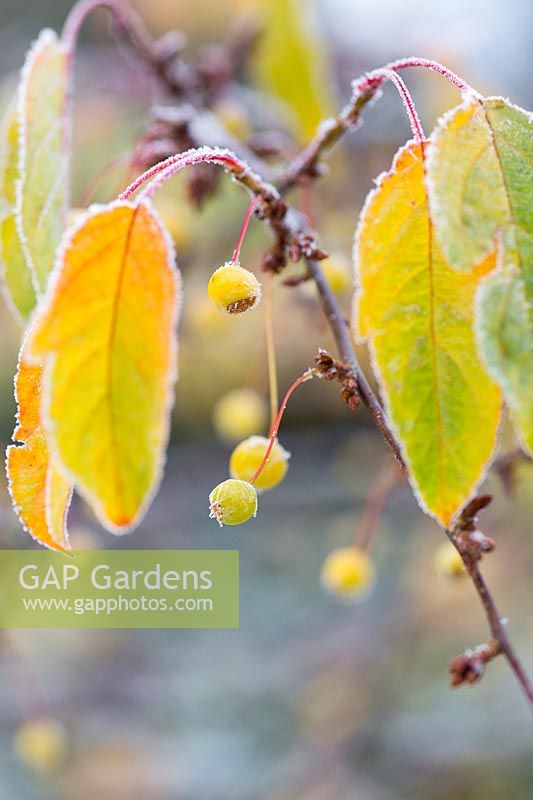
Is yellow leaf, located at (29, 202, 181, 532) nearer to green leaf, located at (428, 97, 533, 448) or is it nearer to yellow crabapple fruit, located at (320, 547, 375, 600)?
green leaf, located at (428, 97, 533, 448)

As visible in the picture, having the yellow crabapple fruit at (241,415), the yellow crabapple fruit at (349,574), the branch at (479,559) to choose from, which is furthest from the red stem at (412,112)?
the yellow crabapple fruit at (241,415)

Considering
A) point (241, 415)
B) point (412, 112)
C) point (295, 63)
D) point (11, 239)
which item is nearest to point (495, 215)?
point (412, 112)

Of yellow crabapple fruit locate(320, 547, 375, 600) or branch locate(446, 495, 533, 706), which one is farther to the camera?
yellow crabapple fruit locate(320, 547, 375, 600)

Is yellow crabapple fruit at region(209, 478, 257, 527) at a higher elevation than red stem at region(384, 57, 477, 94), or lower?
lower

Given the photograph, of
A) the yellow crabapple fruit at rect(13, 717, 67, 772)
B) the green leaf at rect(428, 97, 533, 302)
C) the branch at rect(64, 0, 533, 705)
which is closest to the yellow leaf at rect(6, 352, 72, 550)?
the branch at rect(64, 0, 533, 705)

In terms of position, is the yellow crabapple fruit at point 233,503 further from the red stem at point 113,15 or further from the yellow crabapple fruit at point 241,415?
the yellow crabapple fruit at point 241,415

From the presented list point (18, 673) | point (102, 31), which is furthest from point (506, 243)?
point (102, 31)
